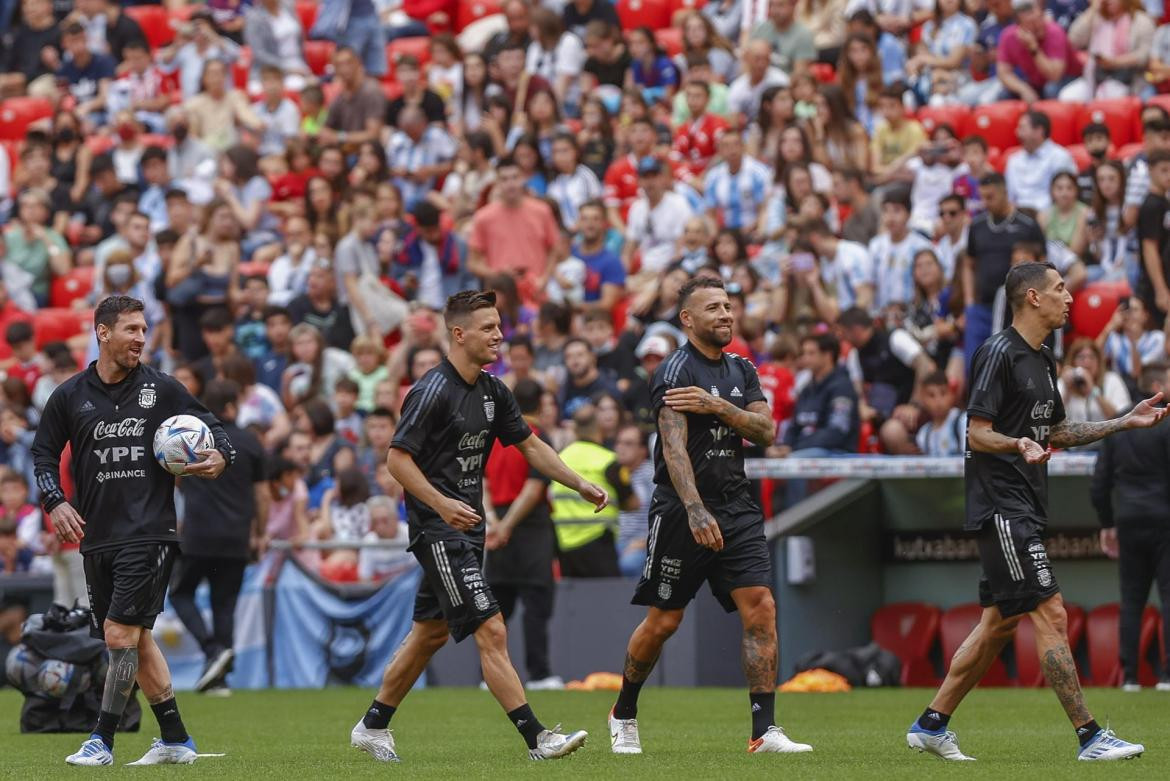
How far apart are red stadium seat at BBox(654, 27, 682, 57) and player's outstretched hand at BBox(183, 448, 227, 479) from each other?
15111 millimetres

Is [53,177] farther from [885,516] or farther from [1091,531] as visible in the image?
[1091,531]

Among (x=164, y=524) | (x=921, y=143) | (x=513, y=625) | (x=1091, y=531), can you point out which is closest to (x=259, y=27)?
(x=921, y=143)

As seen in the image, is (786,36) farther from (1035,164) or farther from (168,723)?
(168,723)

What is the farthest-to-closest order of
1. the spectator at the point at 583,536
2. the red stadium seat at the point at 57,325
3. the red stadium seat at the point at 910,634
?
the red stadium seat at the point at 57,325 < the spectator at the point at 583,536 < the red stadium seat at the point at 910,634

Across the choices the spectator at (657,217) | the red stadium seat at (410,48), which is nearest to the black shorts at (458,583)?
the spectator at (657,217)

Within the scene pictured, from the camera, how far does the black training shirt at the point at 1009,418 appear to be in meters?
9.45

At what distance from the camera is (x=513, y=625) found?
56.7 ft

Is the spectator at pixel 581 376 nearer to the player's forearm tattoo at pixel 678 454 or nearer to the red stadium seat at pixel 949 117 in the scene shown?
the red stadium seat at pixel 949 117

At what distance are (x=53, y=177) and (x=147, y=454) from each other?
55.0ft

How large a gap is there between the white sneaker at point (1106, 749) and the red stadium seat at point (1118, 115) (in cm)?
1260

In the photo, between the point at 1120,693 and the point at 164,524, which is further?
the point at 1120,693

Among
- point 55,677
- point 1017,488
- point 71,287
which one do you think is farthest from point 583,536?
point 71,287

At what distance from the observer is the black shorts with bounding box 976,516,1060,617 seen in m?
9.27

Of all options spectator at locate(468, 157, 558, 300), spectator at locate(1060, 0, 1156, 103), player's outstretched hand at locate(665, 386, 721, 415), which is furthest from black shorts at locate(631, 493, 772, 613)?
spectator at locate(1060, 0, 1156, 103)
